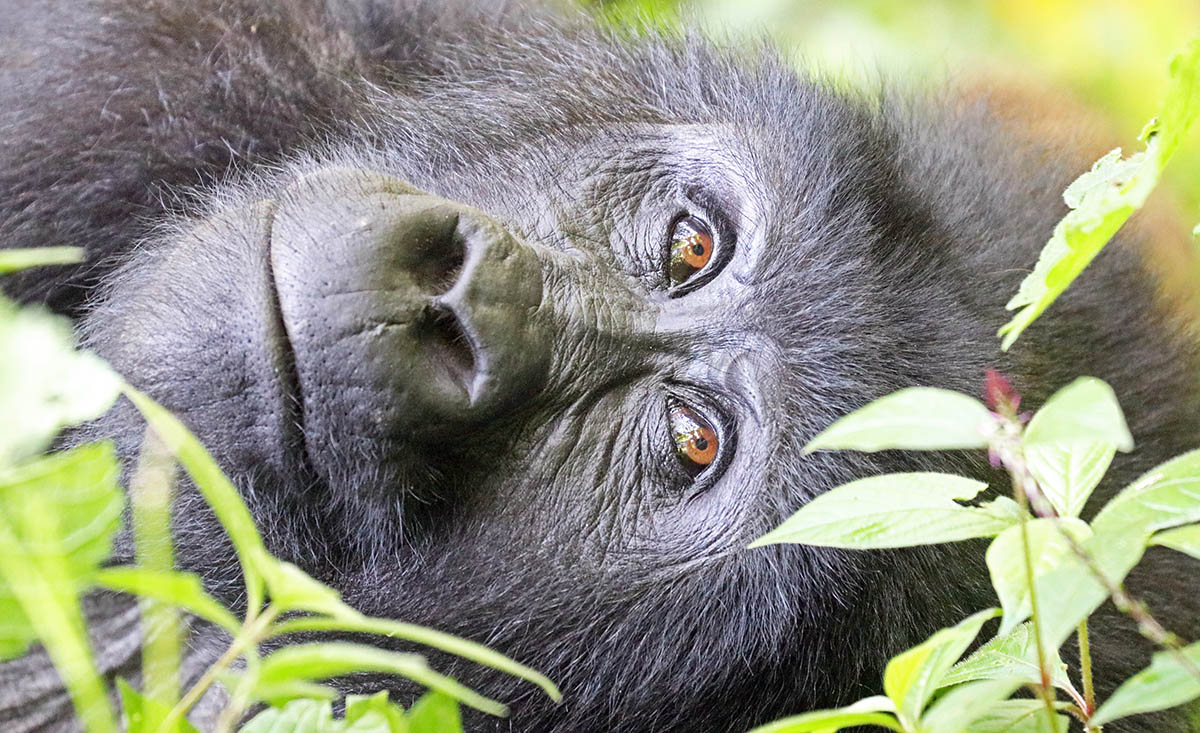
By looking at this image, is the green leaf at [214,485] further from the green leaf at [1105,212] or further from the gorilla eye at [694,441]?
the gorilla eye at [694,441]

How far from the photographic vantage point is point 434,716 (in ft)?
4.23

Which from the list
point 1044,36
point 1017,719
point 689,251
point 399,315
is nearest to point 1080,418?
point 1017,719

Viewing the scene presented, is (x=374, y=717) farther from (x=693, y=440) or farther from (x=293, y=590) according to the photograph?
(x=693, y=440)

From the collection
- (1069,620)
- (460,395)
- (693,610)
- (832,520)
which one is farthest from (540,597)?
(1069,620)

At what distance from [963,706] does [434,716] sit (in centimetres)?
55

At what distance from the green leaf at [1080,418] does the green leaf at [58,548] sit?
2.52 feet

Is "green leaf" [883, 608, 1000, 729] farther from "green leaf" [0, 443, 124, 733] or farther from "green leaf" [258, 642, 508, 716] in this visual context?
"green leaf" [0, 443, 124, 733]

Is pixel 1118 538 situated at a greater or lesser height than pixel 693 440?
greater

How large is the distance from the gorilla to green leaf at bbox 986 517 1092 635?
82 centimetres

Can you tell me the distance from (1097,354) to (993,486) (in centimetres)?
47

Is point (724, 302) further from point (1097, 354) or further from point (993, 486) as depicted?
point (1097, 354)

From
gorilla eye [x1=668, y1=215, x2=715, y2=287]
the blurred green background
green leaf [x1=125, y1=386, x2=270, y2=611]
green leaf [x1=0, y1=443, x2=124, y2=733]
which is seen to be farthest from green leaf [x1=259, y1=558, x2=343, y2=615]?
the blurred green background

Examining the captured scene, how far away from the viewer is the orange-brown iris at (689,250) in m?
2.23

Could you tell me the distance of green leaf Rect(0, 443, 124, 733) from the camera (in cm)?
98
